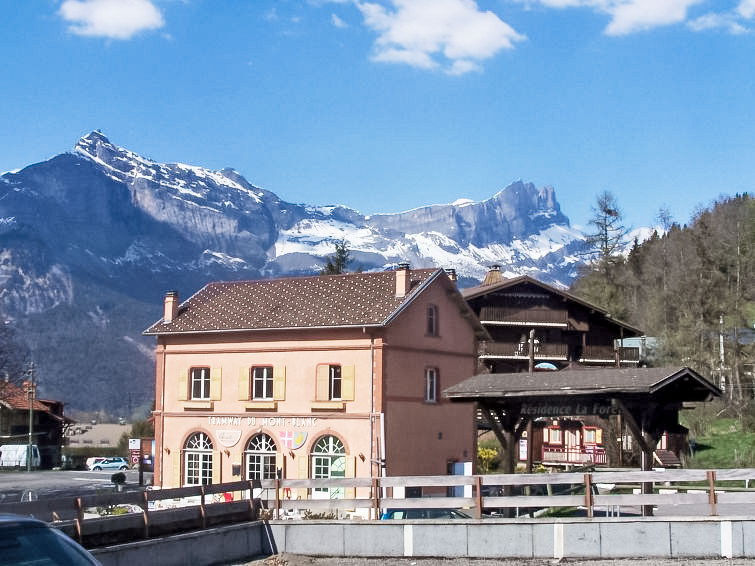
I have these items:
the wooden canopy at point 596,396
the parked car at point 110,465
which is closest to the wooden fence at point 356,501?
the wooden canopy at point 596,396

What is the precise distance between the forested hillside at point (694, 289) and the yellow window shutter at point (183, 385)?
3109 centimetres

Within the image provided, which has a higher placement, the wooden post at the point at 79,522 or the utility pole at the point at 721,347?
the utility pole at the point at 721,347

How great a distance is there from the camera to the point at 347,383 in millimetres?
36688

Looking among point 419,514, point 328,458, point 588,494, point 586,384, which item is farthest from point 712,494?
point 328,458

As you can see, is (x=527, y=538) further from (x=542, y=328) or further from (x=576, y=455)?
(x=542, y=328)

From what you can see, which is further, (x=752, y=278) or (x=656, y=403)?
(x=752, y=278)

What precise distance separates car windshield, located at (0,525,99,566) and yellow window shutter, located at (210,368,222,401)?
1278 inches

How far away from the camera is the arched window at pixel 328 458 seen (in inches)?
1431

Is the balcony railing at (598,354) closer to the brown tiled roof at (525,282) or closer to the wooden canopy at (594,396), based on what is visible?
the brown tiled roof at (525,282)

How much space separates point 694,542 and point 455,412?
914 inches

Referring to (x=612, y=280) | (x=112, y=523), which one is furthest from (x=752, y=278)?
(x=112, y=523)

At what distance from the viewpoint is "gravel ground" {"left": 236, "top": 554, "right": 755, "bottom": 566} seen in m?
16.7

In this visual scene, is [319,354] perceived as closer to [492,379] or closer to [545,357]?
[492,379]

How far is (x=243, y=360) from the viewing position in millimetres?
39156
